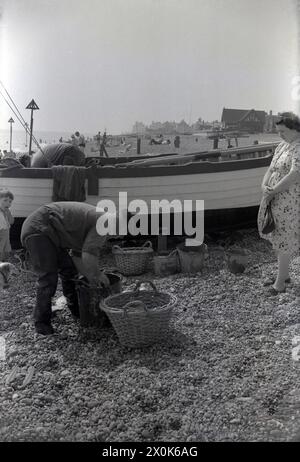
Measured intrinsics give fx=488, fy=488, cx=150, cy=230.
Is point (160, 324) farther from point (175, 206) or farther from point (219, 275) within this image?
point (175, 206)

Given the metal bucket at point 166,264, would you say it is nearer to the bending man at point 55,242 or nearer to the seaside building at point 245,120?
the bending man at point 55,242

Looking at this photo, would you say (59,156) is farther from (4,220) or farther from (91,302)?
(91,302)

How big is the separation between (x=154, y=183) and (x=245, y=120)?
46153 millimetres

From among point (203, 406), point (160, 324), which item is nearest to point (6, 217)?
point (160, 324)

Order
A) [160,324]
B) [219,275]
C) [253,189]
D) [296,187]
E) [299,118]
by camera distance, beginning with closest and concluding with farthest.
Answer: [160,324], [299,118], [296,187], [219,275], [253,189]

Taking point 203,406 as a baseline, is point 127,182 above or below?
above

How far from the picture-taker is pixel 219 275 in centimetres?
657

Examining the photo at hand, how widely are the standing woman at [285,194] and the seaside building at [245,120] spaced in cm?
4275

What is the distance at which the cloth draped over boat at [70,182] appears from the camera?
7.66 meters

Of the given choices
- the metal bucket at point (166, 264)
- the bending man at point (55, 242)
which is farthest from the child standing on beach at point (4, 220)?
the bending man at point (55, 242)

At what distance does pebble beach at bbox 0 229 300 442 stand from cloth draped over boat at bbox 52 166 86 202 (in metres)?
2.45

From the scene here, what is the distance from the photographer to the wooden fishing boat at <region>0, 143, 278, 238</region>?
25.8ft
